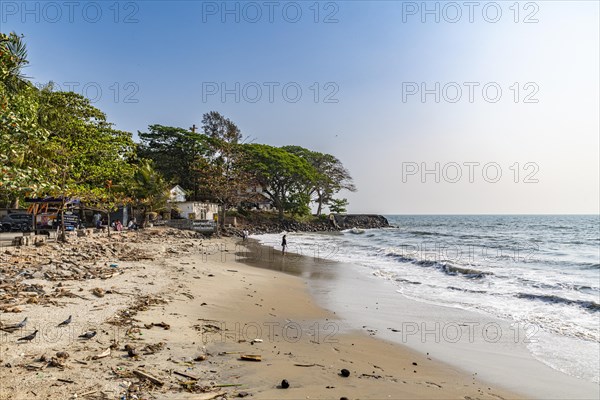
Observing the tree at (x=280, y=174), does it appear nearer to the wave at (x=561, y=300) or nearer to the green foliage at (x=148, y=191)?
the green foliage at (x=148, y=191)

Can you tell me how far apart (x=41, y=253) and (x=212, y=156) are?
1439 inches

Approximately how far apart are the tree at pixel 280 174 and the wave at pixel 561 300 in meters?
41.4

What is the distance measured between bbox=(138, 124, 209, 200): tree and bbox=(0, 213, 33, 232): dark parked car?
2420cm

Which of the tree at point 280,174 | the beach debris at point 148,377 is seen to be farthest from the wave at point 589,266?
the tree at point 280,174

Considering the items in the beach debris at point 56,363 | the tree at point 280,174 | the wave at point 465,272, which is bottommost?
the wave at point 465,272

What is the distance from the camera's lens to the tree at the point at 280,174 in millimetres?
52781

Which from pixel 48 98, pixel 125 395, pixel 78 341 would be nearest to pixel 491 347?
pixel 125 395

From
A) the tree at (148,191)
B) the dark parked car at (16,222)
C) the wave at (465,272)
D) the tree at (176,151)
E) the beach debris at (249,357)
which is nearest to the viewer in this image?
the beach debris at (249,357)

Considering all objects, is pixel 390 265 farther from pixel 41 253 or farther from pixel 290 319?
pixel 41 253

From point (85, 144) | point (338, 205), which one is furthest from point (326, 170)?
point (85, 144)

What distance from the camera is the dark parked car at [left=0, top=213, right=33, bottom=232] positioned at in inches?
877

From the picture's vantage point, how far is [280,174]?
54.9m

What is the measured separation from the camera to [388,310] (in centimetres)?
1048

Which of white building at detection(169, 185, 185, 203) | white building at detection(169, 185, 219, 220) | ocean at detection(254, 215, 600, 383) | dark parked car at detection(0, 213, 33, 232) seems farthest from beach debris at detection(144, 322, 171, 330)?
white building at detection(169, 185, 185, 203)
